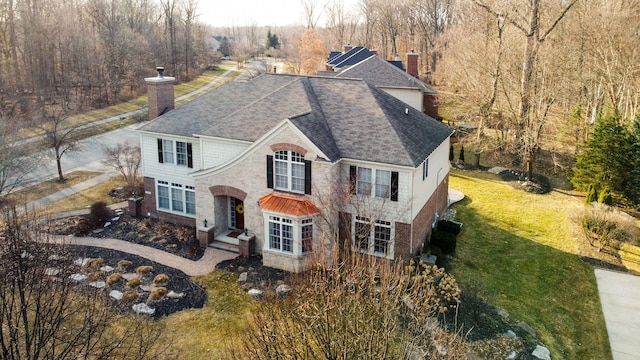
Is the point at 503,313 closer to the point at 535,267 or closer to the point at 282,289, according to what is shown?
the point at 535,267

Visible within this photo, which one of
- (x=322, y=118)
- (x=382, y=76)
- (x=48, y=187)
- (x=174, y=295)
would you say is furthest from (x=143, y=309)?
(x=382, y=76)

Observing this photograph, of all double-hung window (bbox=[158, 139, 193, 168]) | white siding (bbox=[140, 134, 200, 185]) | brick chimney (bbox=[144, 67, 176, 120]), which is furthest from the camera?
brick chimney (bbox=[144, 67, 176, 120])

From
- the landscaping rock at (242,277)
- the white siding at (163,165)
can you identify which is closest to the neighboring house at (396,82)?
the white siding at (163,165)

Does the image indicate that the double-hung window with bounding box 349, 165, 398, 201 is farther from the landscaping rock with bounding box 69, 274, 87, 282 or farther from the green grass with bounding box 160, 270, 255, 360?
the landscaping rock with bounding box 69, 274, 87, 282

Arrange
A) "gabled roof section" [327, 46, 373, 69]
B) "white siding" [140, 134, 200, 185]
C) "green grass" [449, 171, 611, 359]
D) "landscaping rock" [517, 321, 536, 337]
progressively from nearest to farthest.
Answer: "landscaping rock" [517, 321, 536, 337], "green grass" [449, 171, 611, 359], "white siding" [140, 134, 200, 185], "gabled roof section" [327, 46, 373, 69]

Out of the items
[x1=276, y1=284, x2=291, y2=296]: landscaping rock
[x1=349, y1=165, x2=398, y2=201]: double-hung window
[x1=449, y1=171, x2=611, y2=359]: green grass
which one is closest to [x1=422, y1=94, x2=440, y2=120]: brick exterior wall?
[x1=449, y1=171, x2=611, y2=359]: green grass

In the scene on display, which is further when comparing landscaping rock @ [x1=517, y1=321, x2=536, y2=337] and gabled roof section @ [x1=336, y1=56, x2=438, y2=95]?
gabled roof section @ [x1=336, y1=56, x2=438, y2=95]
